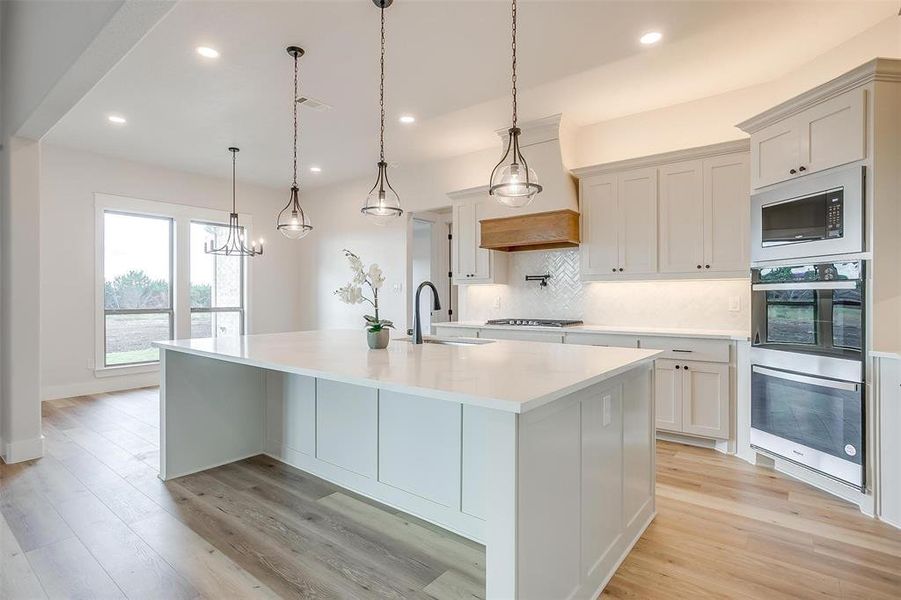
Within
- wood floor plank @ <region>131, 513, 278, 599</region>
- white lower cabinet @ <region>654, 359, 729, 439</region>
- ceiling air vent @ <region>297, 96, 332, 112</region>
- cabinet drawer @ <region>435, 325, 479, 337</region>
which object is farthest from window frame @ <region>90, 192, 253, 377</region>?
white lower cabinet @ <region>654, 359, 729, 439</region>

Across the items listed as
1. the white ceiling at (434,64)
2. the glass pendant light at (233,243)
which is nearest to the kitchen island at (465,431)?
the white ceiling at (434,64)

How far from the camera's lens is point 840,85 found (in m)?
2.62

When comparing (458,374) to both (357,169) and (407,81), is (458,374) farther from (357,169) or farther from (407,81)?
(357,169)

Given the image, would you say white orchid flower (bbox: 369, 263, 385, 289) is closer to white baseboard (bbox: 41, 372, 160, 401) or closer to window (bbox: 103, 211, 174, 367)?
white baseboard (bbox: 41, 372, 160, 401)

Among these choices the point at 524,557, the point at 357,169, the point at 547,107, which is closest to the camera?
the point at 524,557

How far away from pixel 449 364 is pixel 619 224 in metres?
2.87

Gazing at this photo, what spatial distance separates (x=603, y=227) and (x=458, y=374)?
10.1ft

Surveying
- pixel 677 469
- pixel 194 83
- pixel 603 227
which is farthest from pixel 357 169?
pixel 677 469

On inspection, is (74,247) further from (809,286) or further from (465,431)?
(809,286)

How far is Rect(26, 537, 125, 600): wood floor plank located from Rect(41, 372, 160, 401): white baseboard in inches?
142

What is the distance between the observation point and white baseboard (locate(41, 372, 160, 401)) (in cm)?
511

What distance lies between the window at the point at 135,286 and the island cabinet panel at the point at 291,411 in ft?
11.9

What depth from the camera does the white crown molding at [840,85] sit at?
2467mm

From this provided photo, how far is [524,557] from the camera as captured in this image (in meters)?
1.36
